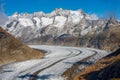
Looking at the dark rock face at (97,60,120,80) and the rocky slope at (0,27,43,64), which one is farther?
the rocky slope at (0,27,43,64)

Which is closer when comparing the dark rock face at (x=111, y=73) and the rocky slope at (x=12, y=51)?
the dark rock face at (x=111, y=73)

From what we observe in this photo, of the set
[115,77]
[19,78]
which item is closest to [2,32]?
[19,78]

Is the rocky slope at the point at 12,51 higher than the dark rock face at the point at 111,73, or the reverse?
the rocky slope at the point at 12,51

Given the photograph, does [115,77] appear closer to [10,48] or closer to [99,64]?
[99,64]

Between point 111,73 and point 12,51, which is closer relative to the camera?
point 111,73

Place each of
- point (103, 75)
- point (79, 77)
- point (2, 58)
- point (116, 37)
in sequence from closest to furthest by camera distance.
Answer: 1. point (103, 75)
2. point (79, 77)
3. point (2, 58)
4. point (116, 37)

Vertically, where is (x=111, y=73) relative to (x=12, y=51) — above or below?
below

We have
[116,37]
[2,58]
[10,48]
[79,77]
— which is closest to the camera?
[79,77]

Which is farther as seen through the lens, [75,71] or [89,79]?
[75,71]
